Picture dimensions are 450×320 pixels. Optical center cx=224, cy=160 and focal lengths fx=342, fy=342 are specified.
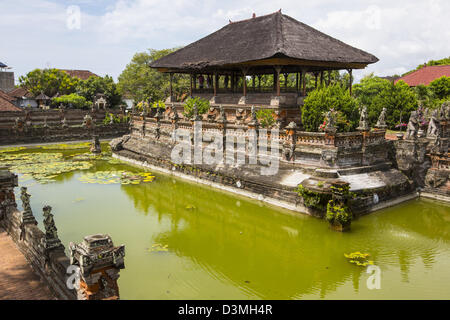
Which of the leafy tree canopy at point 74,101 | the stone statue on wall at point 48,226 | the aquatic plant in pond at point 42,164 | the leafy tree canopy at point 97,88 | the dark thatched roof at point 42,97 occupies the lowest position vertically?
the aquatic plant in pond at point 42,164

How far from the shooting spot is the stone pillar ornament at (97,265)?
5027 millimetres

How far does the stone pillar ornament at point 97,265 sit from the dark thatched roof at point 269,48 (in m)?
15.4

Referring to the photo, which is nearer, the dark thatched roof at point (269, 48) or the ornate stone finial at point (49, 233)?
the ornate stone finial at point (49, 233)

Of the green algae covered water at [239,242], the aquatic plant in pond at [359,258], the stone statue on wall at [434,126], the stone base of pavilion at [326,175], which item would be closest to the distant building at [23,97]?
the green algae covered water at [239,242]

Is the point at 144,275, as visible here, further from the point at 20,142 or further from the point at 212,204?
the point at 20,142

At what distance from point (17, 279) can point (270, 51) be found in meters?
16.1

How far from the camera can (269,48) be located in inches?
767

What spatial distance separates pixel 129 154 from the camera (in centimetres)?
2328

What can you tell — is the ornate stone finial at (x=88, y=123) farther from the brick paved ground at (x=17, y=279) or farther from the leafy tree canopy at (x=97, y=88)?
the brick paved ground at (x=17, y=279)

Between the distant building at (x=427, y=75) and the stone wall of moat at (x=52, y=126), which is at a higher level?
the distant building at (x=427, y=75)

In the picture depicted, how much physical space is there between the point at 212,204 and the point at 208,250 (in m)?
4.42

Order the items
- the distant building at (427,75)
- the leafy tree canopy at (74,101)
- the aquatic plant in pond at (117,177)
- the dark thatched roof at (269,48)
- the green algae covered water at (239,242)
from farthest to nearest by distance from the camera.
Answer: the leafy tree canopy at (74,101)
the distant building at (427,75)
the dark thatched roof at (269,48)
the aquatic plant in pond at (117,177)
the green algae covered water at (239,242)

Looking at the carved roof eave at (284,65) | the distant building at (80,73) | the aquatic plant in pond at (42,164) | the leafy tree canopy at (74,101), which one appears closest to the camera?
the aquatic plant in pond at (42,164)

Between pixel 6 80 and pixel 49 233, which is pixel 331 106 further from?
pixel 6 80
